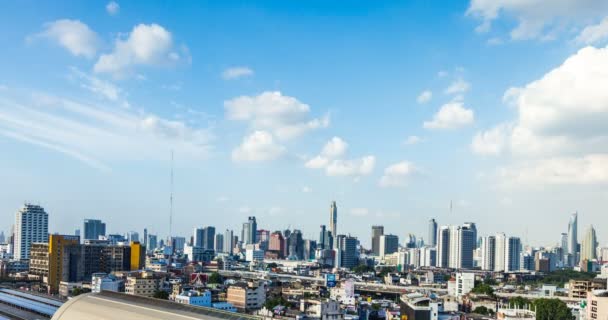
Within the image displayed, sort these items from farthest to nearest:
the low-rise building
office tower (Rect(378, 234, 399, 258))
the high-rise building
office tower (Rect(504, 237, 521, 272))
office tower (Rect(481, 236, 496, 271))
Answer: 1. office tower (Rect(378, 234, 399, 258))
2. the high-rise building
3. office tower (Rect(481, 236, 496, 271))
4. office tower (Rect(504, 237, 521, 272))
5. the low-rise building

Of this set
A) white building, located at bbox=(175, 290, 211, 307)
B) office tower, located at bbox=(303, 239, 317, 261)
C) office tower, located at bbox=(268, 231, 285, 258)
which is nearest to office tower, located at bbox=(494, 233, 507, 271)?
office tower, located at bbox=(303, 239, 317, 261)

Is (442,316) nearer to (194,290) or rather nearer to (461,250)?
(194,290)

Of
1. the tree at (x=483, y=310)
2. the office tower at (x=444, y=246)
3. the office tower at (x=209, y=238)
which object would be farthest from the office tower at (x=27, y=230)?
the office tower at (x=209, y=238)

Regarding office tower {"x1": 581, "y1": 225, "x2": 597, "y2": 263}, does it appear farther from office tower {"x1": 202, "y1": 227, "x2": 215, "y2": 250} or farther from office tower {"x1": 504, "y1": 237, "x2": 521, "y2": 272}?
office tower {"x1": 202, "y1": 227, "x2": 215, "y2": 250}

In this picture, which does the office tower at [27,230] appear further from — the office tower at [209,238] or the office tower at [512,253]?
the office tower at [209,238]

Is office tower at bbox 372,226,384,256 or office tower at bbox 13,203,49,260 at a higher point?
office tower at bbox 13,203,49,260

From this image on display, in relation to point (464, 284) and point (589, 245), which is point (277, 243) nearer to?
point (589, 245)
